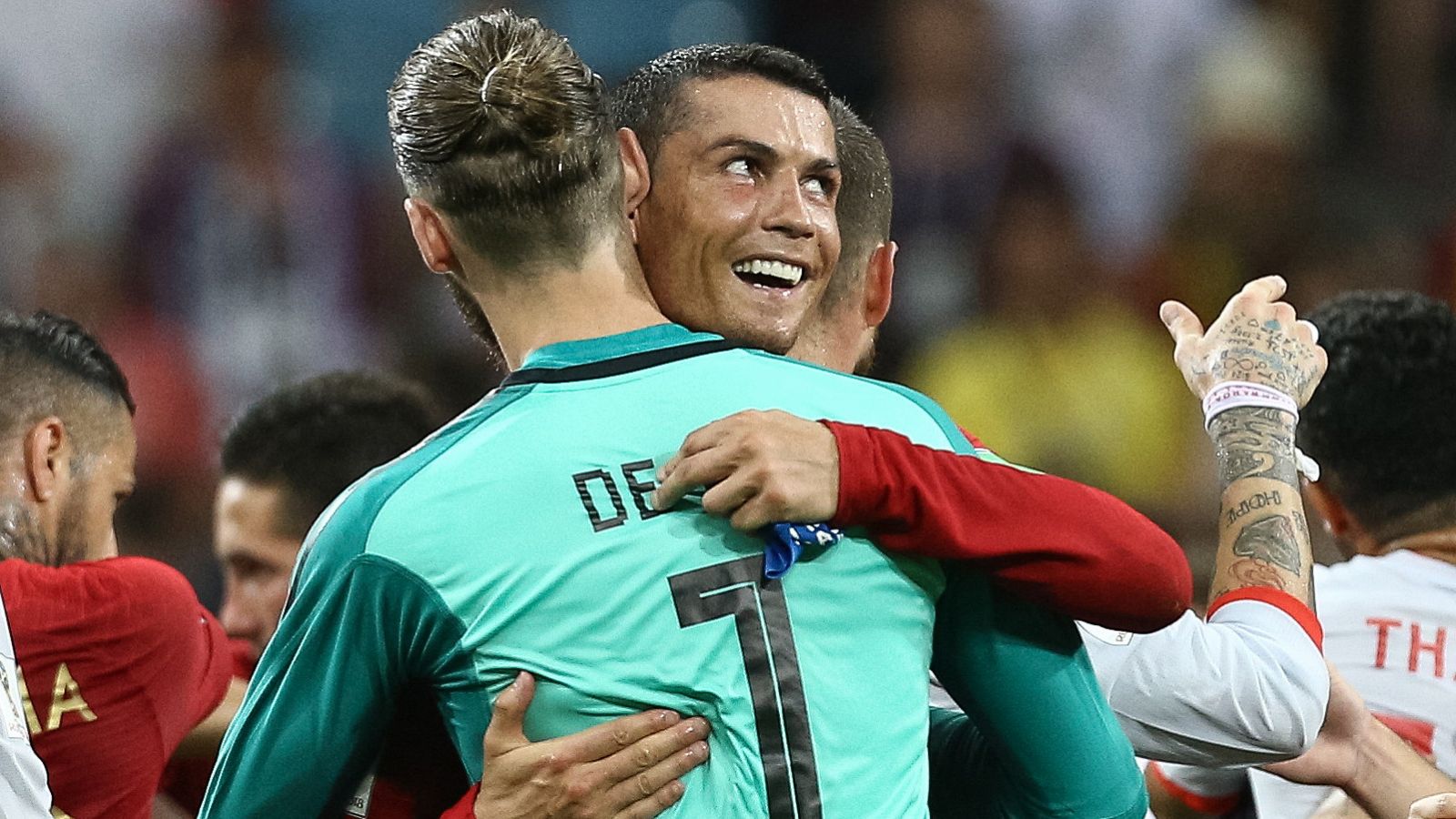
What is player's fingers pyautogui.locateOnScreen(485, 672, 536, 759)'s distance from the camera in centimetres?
224

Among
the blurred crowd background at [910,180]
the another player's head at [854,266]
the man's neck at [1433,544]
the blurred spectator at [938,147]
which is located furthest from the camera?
the blurred spectator at [938,147]

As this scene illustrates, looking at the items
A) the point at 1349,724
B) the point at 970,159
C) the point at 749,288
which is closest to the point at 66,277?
the point at 970,159

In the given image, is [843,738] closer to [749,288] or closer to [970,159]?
[749,288]

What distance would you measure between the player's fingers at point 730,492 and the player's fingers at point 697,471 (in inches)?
0.5

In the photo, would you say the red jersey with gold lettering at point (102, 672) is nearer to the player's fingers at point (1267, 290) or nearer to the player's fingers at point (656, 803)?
the player's fingers at point (656, 803)

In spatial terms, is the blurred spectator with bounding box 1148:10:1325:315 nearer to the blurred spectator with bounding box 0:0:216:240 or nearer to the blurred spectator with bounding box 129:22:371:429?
the blurred spectator with bounding box 129:22:371:429

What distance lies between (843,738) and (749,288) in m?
0.93

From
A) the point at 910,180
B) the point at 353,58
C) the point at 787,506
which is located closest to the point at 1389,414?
the point at 787,506

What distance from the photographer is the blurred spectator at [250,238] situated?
7801mm

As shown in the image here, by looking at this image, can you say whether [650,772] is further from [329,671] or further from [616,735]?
[329,671]

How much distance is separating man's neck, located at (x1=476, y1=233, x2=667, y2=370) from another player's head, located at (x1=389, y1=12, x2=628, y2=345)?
0.04ft

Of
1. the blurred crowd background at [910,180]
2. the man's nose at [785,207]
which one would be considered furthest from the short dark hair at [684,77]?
the blurred crowd background at [910,180]

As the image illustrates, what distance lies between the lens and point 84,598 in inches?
119

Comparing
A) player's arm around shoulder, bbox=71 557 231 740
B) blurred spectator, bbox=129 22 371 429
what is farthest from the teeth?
blurred spectator, bbox=129 22 371 429
